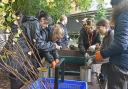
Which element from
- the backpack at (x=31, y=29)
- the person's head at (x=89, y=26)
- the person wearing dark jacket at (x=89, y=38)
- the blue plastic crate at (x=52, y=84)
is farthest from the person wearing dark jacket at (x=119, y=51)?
the person's head at (x=89, y=26)

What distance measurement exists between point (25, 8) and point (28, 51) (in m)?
4.89

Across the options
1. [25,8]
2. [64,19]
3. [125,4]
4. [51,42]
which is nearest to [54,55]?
[51,42]

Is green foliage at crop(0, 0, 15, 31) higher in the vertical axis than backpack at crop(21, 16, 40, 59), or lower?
higher

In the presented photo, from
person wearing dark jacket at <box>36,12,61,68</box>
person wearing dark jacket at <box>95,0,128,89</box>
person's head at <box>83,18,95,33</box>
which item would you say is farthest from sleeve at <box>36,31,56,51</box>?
person's head at <box>83,18,95,33</box>

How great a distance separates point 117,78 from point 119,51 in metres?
0.35

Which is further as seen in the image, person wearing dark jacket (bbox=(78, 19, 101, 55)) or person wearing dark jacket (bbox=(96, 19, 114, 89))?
person wearing dark jacket (bbox=(78, 19, 101, 55))

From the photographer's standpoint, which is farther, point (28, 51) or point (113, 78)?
point (28, 51)

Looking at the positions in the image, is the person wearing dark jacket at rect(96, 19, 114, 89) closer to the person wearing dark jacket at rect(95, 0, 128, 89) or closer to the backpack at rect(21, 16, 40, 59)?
the person wearing dark jacket at rect(95, 0, 128, 89)

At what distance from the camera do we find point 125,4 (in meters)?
3.91

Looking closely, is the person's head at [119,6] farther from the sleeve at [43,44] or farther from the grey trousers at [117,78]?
the sleeve at [43,44]

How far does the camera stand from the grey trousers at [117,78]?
4.04m

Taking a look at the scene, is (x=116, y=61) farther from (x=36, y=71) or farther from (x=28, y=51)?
(x=28, y=51)

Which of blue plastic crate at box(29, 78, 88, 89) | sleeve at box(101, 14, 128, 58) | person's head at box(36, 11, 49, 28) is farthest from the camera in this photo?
person's head at box(36, 11, 49, 28)

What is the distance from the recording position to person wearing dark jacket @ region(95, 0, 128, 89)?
12.6ft
